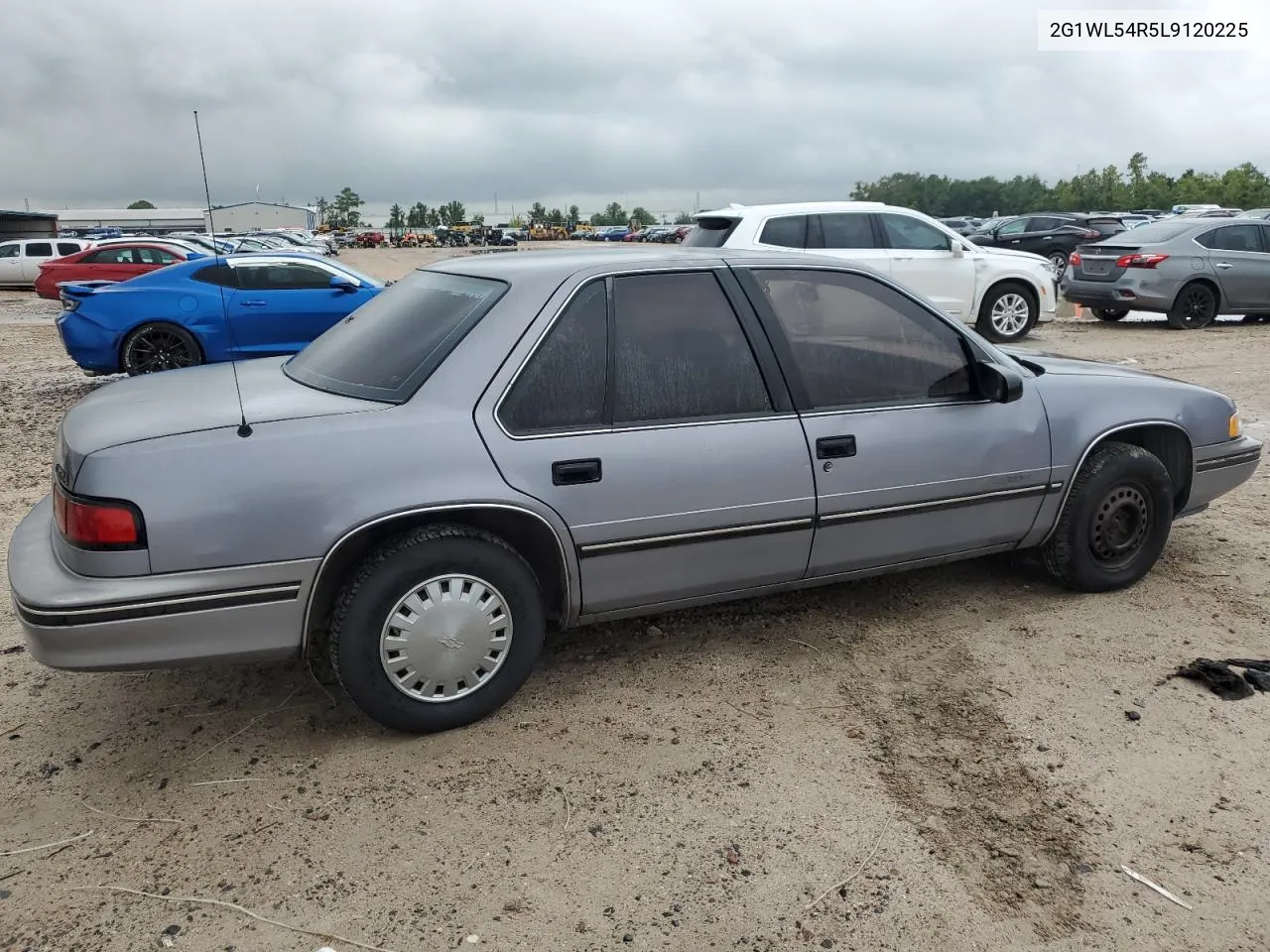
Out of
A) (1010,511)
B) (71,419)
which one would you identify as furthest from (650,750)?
(71,419)

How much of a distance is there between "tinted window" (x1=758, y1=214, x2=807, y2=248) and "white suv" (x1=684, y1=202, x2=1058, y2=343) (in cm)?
1

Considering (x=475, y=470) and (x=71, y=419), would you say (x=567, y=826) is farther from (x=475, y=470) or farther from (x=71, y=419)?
(x=71, y=419)

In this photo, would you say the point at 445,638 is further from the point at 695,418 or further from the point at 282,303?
the point at 282,303

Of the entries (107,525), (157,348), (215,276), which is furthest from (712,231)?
(107,525)

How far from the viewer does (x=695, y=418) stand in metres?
3.50

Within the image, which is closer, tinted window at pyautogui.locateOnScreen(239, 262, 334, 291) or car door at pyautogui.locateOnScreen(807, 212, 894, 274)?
tinted window at pyautogui.locateOnScreen(239, 262, 334, 291)

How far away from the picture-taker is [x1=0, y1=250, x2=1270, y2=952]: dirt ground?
2.51 metres

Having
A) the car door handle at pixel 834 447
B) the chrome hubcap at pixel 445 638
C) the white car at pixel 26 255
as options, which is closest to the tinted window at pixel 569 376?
the chrome hubcap at pixel 445 638

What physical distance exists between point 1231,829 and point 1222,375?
330 inches

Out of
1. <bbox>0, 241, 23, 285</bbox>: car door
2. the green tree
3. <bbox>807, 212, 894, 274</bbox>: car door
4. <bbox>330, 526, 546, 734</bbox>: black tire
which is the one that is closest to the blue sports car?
<bbox>807, 212, 894, 274</bbox>: car door

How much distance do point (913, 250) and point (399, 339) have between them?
9234 millimetres

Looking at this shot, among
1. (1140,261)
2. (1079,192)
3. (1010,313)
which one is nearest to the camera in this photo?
(1010,313)

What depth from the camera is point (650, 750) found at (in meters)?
3.26

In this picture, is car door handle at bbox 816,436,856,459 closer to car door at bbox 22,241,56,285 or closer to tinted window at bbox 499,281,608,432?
tinted window at bbox 499,281,608,432
